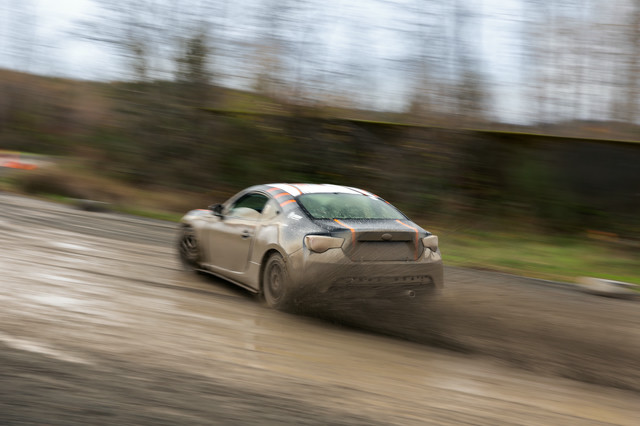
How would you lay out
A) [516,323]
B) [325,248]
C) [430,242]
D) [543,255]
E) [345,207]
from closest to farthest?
1. [516,323]
2. [325,248]
3. [430,242]
4. [345,207]
5. [543,255]

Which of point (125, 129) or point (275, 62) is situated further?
point (125, 129)

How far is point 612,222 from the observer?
1571 cm

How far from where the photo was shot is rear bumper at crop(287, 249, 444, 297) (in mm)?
6441

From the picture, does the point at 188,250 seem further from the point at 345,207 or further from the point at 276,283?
the point at 345,207

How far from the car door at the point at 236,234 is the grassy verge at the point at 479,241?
205 inches

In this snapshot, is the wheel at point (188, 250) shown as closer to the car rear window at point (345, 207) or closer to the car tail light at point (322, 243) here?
the car rear window at point (345, 207)

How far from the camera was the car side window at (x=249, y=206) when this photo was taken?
7699 millimetres

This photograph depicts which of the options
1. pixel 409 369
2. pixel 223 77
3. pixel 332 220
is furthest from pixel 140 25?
pixel 409 369

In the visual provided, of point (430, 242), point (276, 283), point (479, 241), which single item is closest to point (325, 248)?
point (276, 283)

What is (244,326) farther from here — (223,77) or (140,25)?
(140,25)

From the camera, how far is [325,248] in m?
6.51

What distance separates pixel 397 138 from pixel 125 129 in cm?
953

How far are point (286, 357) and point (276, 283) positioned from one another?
1799mm

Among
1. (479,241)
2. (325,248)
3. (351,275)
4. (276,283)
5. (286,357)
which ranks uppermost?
(325,248)
